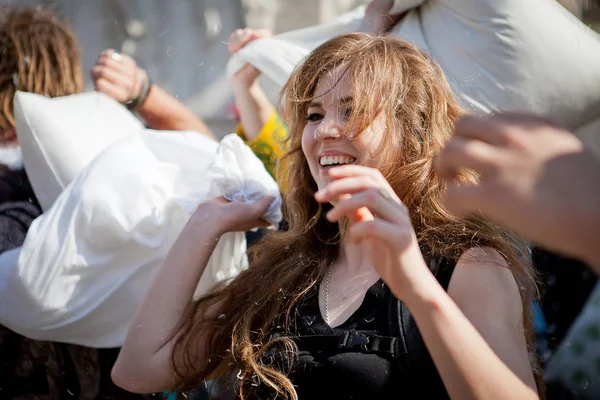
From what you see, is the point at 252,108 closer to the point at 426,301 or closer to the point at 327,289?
the point at 327,289

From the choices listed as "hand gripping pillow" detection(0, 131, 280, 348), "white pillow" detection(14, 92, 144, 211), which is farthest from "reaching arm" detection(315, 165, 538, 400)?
"white pillow" detection(14, 92, 144, 211)

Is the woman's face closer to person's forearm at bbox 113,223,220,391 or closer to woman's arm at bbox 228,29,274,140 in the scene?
person's forearm at bbox 113,223,220,391

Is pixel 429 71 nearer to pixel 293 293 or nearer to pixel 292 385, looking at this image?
pixel 293 293

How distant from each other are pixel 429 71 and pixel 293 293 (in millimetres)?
508

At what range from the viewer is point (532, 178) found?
0.71 m

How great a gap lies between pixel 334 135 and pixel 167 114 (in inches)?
42.1

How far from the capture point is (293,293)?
1.61 metres

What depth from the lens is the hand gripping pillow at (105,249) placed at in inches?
72.7

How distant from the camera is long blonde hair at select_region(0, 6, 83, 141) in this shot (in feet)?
7.29

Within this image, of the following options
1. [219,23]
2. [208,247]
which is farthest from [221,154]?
[219,23]

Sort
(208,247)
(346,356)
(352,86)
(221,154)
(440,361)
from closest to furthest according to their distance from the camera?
(440,361) → (346,356) → (352,86) → (208,247) → (221,154)

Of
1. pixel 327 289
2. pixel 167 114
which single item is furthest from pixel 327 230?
pixel 167 114

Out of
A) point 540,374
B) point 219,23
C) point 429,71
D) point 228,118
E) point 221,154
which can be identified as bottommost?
point 228,118

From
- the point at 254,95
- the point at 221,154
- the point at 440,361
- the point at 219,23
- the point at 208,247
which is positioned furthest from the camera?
the point at 219,23
